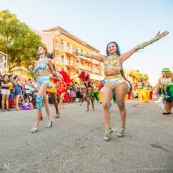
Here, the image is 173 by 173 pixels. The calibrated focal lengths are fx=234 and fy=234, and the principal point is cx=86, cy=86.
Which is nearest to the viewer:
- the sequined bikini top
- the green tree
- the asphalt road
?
the asphalt road

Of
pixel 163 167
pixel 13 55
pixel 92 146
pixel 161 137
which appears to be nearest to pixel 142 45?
pixel 161 137

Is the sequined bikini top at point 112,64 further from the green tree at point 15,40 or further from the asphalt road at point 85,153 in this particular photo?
the green tree at point 15,40

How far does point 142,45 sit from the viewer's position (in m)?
4.59

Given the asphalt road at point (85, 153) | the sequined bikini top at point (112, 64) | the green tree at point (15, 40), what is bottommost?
the asphalt road at point (85, 153)

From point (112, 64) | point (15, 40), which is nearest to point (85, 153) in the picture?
point (112, 64)

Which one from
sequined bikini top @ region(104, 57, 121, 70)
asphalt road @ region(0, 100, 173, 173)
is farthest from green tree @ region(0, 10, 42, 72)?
asphalt road @ region(0, 100, 173, 173)

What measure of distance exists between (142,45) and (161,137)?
5.92ft

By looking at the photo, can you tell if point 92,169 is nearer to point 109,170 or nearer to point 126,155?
point 109,170

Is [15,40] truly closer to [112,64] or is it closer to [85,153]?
[112,64]

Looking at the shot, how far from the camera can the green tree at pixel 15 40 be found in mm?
29359

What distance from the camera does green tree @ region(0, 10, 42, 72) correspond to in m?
29.4

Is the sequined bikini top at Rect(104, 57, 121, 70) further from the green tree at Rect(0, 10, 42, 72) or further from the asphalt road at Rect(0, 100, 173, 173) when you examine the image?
the green tree at Rect(0, 10, 42, 72)

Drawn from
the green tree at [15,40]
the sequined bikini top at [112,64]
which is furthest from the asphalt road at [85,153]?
the green tree at [15,40]

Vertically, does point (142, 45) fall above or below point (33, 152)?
above
